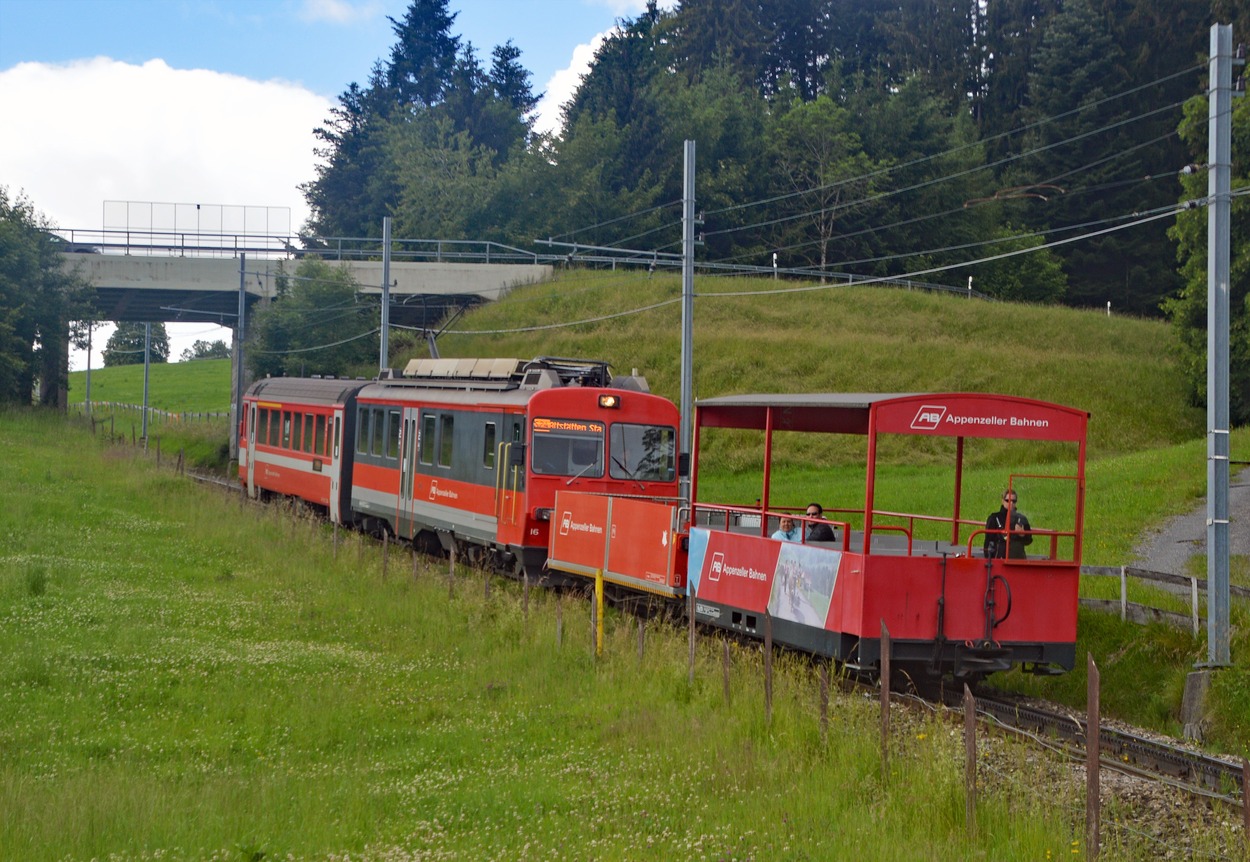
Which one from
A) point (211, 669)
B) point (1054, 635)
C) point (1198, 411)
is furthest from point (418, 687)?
point (1198, 411)

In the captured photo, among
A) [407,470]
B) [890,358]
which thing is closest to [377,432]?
[407,470]

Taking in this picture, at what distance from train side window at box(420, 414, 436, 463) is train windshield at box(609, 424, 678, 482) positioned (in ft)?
14.6

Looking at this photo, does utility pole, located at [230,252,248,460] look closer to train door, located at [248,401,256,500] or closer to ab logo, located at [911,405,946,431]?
train door, located at [248,401,256,500]

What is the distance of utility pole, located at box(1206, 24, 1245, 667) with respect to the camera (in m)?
14.3

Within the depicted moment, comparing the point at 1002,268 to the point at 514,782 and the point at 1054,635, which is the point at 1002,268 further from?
the point at 514,782

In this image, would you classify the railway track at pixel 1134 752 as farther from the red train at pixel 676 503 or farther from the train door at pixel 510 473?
the train door at pixel 510 473

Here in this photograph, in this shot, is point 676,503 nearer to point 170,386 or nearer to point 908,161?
point 908,161

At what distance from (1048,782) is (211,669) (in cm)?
821

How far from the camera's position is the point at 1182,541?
22.4 metres

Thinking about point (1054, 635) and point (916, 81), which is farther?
point (916, 81)

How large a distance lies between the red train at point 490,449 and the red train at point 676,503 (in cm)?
3

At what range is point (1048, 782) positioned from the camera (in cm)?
920

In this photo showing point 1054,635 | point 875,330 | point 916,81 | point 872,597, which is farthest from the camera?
point 916,81

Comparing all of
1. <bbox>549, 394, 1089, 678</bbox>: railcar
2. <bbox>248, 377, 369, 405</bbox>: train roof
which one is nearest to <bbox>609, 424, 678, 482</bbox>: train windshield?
<bbox>549, 394, 1089, 678</bbox>: railcar
